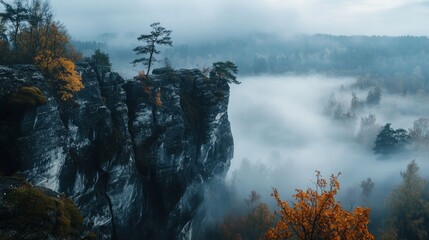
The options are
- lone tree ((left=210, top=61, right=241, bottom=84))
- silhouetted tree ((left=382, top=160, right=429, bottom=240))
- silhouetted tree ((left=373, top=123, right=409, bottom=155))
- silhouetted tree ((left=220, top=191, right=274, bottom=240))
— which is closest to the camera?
lone tree ((left=210, top=61, right=241, bottom=84))

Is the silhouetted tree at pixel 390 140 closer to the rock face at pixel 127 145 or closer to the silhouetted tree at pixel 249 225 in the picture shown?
the silhouetted tree at pixel 249 225

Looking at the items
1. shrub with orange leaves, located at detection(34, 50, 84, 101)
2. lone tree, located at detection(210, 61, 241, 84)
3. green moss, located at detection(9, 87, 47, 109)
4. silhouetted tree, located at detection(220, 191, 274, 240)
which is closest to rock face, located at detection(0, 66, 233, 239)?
green moss, located at detection(9, 87, 47, 109)

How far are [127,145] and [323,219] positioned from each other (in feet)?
112

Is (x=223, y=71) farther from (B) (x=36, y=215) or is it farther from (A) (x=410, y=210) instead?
(A) (x=410, y=210)

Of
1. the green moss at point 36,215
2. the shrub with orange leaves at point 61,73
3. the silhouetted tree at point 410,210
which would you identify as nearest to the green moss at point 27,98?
the shrub with orange leaves at point 61,73

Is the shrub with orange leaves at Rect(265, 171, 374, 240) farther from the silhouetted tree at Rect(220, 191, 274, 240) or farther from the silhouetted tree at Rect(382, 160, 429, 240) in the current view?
the silhouetted tree at Rect(382, 160, 429, 240)

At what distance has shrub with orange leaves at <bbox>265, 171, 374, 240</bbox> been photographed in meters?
17.0

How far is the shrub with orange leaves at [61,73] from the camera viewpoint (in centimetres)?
3872

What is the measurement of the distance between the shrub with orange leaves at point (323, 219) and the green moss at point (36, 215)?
497 inches

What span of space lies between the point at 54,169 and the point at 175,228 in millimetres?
27617

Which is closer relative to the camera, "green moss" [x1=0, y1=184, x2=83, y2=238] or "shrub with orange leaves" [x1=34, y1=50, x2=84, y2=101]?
"green moss" [x1=0, y1=184, x2=83, y2=238]

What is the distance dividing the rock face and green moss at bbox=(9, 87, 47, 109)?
2.57 feet

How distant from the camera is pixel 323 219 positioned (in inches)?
702

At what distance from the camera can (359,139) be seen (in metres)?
156
